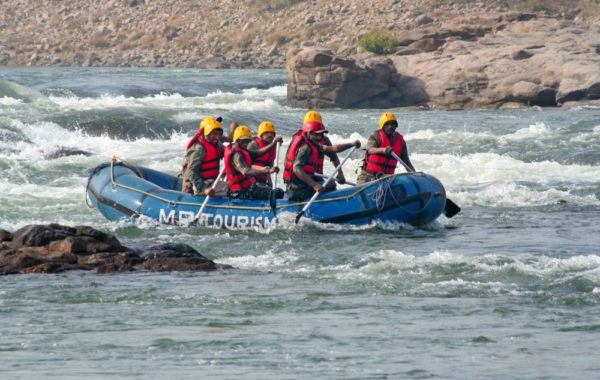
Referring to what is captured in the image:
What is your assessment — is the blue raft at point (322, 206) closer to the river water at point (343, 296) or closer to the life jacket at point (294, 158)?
the river water at point (343, 296)

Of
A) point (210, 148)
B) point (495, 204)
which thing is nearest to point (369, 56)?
point (495, 204)

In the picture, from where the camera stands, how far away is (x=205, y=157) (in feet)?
51.5

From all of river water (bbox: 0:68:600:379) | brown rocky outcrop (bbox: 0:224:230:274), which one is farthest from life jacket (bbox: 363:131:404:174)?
brown rocky outcrop (bbox: 0:224:230:274)

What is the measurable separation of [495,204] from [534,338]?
9111mm

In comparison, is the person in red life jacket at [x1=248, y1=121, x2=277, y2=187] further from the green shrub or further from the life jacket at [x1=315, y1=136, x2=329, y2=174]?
the green shrub

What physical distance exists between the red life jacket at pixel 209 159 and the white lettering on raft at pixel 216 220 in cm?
64

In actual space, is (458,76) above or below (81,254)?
above

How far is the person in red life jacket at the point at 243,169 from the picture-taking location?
595 inches

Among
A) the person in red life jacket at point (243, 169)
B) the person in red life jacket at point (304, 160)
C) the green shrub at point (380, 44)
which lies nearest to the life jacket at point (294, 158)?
the person in red life jacket at point (304, 160)

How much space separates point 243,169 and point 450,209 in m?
2.95

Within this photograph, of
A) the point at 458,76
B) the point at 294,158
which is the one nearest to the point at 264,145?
the point at 294,158

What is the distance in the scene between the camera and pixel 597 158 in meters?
23.3

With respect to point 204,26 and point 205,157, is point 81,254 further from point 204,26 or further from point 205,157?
Result: point 204,26

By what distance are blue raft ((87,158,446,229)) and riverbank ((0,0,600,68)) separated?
40789mm
